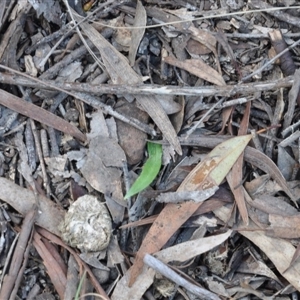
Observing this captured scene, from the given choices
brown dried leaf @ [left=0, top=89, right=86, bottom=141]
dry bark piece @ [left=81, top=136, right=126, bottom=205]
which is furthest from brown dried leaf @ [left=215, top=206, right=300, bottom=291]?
brown dried leaf @ [left=0, top=89, right=86, bottom=141]

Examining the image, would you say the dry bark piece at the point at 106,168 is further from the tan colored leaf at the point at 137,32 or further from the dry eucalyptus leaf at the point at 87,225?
the tan colored leaf at the point at 137,32

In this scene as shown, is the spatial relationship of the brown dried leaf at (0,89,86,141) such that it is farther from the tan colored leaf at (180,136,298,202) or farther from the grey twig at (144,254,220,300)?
the grey twig at (144,254,220,300)

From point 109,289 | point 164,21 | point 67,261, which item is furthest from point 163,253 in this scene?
point 164,21

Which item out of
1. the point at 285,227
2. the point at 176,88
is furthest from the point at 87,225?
the point at 285,227

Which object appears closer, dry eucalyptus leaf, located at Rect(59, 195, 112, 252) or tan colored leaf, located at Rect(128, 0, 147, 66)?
dry eucalyptus leaf, located at Rect(59, 195, 112, 252)

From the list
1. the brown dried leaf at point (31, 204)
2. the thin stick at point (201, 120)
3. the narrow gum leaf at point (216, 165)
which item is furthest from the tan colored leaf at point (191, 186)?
the brown dried leaf at point (31, 204)

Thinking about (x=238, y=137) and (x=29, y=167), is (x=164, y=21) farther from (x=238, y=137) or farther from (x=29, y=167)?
(x=29, y=167)

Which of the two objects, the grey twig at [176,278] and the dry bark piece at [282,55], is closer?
the grey twig at [176,278]

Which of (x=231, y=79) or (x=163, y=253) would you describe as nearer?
(x=163, y=253)
